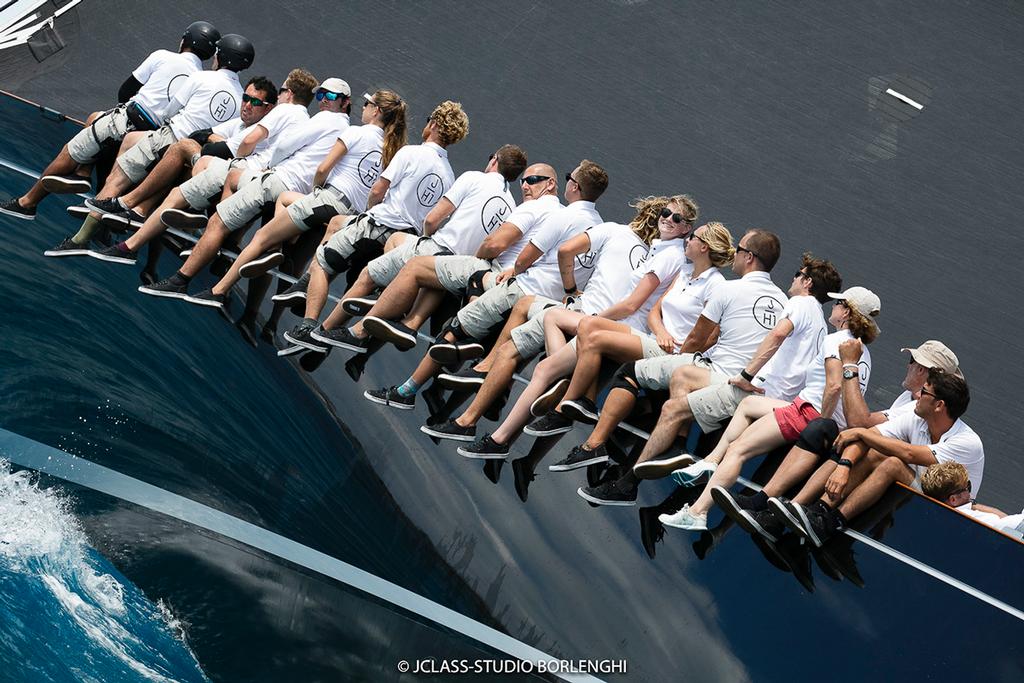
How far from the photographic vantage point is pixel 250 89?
371 inches

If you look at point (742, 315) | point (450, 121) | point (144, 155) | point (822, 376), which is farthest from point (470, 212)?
point (144, 155)

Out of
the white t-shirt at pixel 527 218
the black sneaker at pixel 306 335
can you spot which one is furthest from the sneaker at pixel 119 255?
the white t-shirt at pixel 527 218

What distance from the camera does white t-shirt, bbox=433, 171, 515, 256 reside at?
26.3 feet

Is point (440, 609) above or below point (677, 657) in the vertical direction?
below

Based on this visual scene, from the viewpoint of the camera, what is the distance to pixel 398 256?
809cm

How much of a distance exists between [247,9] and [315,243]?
4.56 m

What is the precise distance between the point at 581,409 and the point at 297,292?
2184 millimetres

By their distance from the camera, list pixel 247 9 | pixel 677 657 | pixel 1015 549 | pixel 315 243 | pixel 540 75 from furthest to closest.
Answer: pixel 247 9 < pixel 540 75 < pixel 315 243 < pixel 677 657 < pixel 1015 549

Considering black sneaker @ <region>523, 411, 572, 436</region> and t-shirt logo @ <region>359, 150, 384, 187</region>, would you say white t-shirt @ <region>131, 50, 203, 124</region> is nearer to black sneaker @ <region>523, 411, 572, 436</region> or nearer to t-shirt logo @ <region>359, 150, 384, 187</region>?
t-shirt logo @ <region>359, 150, 384, 187</region>

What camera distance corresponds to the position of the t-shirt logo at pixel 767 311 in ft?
22.8

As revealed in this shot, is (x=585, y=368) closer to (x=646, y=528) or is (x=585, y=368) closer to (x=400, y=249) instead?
(x=646, y=528)

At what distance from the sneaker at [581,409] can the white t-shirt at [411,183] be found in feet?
6.14

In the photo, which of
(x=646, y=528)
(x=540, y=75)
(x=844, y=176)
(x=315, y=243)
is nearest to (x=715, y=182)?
(x=844, y=176)

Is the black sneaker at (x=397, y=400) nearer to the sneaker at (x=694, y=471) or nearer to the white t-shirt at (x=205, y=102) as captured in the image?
the sneaker at (x=694, y=471)
